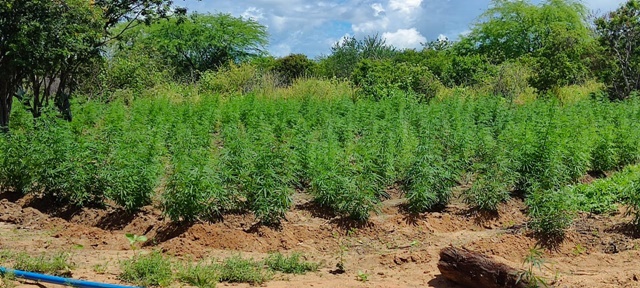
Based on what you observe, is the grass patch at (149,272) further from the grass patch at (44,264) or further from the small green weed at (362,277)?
the small green weed at (362,277)

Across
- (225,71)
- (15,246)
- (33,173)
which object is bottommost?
(15,246)

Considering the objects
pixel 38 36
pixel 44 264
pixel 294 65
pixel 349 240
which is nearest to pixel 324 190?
pixel 349 240

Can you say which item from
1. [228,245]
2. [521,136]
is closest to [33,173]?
[228,245]

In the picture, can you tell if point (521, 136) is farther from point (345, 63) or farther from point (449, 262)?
point (345, 63)

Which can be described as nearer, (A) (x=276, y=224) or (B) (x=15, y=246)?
(B) (x=15, y=246)

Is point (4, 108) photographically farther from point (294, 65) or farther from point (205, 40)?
point (205, 40)

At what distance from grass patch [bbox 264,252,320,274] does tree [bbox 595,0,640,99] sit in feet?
50.9

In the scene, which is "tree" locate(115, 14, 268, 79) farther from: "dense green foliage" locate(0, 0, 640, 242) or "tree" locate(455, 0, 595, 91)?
"dense green foliage" locate(0, 0, 640, 242)

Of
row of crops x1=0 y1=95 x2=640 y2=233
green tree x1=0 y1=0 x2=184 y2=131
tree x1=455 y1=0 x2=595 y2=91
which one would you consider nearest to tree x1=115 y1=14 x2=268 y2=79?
tree x1=455 y1=0 x2=595 y2=91

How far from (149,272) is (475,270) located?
2788mm

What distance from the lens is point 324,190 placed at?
795cm

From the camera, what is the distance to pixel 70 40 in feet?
44.3

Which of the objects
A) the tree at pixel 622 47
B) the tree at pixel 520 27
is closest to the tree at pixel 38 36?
the tree at pixel 622 47

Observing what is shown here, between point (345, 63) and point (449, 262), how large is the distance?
2942 cm
